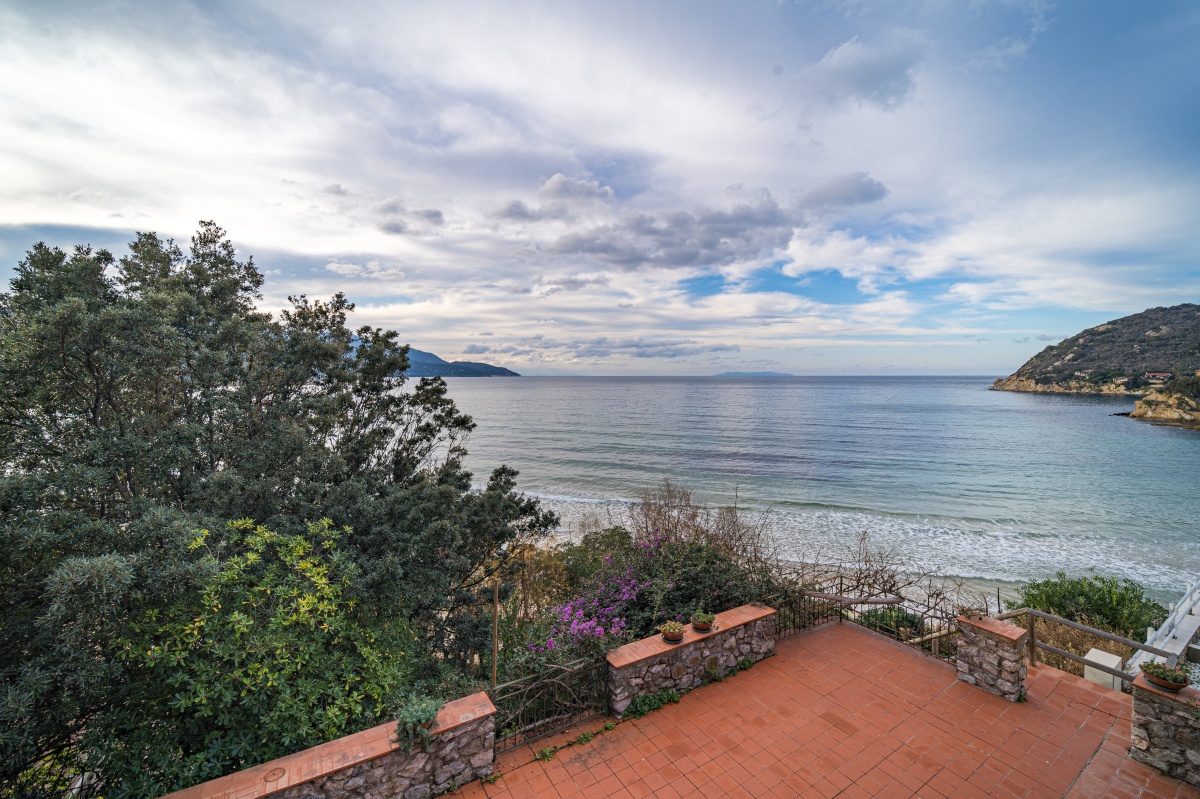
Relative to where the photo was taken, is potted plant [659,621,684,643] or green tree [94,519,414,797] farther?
potted plant [659,621,684,643]

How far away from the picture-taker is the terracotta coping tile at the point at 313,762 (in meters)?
4.10

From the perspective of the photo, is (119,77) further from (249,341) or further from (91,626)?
(91,626)

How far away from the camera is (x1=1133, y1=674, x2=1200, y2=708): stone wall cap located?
4.75m

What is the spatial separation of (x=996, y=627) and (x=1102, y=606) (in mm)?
8103

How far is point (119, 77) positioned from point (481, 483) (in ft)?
90.3

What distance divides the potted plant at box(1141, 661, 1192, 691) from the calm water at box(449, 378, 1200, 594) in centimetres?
1522

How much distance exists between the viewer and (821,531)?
2214cm

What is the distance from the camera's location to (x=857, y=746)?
5555 mm

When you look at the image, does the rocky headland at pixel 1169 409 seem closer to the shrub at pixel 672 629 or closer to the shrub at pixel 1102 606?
the shrub at pixel 1102 606

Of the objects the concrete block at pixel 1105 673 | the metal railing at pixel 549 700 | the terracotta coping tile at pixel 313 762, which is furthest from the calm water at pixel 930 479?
the terracotta coping tile at pixel 313 762

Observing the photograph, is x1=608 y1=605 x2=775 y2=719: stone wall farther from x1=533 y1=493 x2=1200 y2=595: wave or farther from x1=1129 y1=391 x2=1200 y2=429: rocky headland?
x1=1129 y1=391 x2=1200 y2=429: rocky headland

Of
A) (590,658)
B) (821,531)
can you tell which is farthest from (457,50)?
(821,531)

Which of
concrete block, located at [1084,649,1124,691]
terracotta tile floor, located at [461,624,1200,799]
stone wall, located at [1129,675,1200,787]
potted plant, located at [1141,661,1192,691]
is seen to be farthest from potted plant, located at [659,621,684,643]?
concrete block, located at [1084,649,1124,691]

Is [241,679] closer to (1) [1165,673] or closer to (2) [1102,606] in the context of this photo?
(1) [1165,673]
